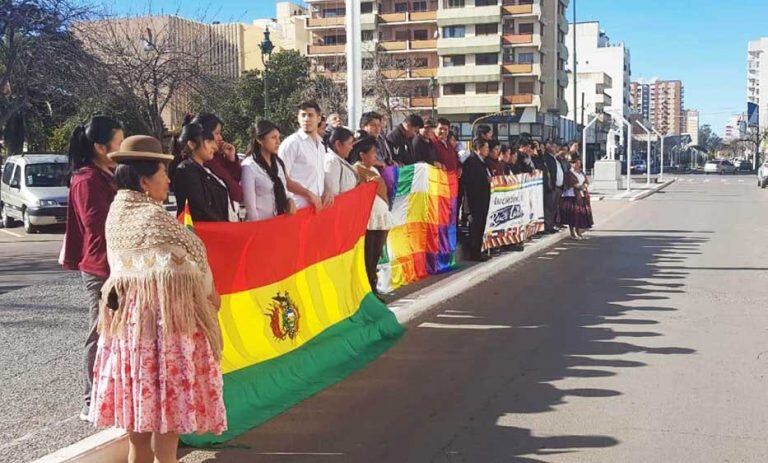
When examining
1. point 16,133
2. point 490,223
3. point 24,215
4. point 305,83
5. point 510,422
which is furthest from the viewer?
point 305,83

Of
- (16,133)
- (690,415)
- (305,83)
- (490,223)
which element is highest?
(305,83)

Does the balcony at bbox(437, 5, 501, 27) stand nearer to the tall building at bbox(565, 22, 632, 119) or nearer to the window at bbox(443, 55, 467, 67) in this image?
the window at bbox(443, 55, 467, 67)

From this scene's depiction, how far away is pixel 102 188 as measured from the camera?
484cm

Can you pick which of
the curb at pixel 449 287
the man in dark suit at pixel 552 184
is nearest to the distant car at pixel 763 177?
the man in dark suit at pixel 552 184

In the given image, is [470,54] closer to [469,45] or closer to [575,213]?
[469,45]

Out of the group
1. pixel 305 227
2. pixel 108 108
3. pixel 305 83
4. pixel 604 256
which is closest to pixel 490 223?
pixel 604 256

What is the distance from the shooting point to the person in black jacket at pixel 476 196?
1260 cm

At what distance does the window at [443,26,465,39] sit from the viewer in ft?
255

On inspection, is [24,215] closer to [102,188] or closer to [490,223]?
[490,223]

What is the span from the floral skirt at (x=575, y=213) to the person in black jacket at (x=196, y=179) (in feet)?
40.6

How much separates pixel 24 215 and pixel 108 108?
329 inches

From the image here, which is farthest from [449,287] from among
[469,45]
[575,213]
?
[469,45]

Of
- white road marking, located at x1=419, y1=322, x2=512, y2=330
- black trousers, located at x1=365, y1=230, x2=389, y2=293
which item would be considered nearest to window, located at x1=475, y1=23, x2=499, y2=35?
black trousers, located at x1=365, y1=230, x2=389, y2=293

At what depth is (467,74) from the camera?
253ft
